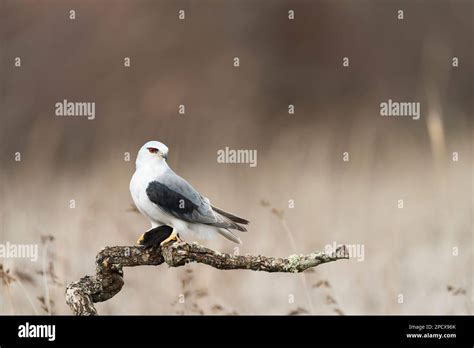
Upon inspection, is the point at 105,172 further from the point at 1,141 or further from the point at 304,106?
the point at 304,106

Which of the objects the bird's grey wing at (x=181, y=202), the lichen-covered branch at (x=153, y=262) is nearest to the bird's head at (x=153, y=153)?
the bird's grey wing at (x=181, y=202)

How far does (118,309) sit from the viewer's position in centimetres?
724

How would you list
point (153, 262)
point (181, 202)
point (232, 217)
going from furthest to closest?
1. point (232, 217)
2. point (181, 202)
3. point (153, 262)

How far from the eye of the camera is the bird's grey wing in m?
6.36

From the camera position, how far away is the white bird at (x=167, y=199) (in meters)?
6.38

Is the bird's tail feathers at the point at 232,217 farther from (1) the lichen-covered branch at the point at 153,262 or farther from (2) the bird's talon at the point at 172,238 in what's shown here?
(1) the lichen-covered branch at the point at 153,262

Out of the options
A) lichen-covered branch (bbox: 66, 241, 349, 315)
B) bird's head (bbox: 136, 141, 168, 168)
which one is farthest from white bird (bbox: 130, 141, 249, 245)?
lichen-covered branch (bbox: 66, 241, 349, 315)

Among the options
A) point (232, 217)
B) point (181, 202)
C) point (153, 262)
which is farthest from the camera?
point (232, 217)

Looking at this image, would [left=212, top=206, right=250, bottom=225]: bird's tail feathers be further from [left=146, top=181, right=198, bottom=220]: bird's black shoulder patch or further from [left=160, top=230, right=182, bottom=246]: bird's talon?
[left=160, top=230, right=182, bottom=246]: bird's talon

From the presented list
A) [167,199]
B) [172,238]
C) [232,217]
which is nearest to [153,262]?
[172,238]

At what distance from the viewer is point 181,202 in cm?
640

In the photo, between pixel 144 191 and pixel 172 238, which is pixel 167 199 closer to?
pixel 144 191

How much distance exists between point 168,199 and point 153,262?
0.46 m

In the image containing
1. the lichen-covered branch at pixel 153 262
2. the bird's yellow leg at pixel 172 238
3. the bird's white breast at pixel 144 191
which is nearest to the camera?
the lichen-covered branch at pixel 153 262
